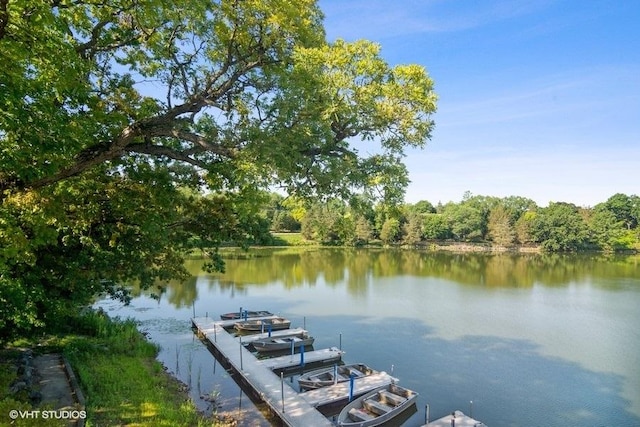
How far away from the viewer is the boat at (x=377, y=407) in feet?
36.0

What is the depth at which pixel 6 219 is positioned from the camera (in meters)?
6.27

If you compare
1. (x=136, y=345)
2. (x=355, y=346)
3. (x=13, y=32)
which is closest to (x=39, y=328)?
(x=136, y=345)

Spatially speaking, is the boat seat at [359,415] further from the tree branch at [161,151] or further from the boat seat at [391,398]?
the tree branch at [161,151]

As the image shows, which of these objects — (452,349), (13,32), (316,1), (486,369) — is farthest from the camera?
(452,349)

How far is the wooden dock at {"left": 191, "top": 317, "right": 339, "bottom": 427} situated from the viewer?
11039 mm

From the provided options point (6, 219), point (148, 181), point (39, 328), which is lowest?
point (39, 328)

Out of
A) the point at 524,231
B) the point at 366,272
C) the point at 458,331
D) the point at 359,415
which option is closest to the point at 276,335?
the point at 359,415

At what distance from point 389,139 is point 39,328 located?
34.9 ft

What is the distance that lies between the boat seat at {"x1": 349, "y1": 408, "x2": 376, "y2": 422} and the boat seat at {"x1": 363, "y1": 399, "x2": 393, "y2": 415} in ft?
0.95

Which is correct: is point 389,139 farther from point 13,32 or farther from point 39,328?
point 39,328

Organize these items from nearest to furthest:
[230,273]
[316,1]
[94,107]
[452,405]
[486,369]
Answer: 1. [94,107]
2. [316,1]
3. [452,405]
4. [486,369]
5. [230,273]

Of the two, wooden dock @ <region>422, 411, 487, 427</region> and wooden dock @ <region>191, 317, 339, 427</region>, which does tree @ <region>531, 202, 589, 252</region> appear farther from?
wooden dock @ <region>422, 411, 487, 427</region>

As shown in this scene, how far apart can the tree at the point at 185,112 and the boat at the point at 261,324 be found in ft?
40.8

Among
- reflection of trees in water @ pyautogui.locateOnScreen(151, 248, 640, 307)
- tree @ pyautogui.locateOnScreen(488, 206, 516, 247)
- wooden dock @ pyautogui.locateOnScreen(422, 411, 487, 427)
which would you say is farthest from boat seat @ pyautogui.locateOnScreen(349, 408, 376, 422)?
tree @ pyautogui.locateOnScreen(488, 206, 516, 247)
